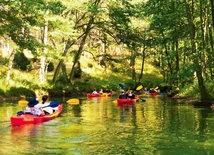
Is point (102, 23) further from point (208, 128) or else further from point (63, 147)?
point (63, 147)

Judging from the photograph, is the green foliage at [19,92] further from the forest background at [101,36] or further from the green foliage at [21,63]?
the green foliage at [21,63]

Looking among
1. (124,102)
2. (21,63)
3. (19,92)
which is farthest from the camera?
(21,63)

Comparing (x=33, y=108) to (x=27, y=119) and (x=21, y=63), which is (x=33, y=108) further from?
(x=21, y=63)

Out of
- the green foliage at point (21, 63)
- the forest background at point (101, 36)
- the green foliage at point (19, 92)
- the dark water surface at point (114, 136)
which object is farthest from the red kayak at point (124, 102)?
the green foliage at point (21, 63)

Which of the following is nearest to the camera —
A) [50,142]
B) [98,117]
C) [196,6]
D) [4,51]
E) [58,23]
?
[50,142]

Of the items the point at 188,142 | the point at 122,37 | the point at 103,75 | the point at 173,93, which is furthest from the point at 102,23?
the point at 188,142

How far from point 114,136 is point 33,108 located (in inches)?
176

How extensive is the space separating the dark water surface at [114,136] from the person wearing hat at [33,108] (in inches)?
24.6

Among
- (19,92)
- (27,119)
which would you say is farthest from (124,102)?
(27,119)

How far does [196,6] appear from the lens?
2567cm

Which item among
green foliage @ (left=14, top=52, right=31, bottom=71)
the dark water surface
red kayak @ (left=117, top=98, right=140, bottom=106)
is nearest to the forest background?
green foliage @ (left=14, top=52, right=31, bottom=71)

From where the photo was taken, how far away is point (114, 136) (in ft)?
37.8

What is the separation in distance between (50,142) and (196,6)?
18288 mm

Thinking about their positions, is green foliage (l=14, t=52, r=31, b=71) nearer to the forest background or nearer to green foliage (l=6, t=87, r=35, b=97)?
the forest background
